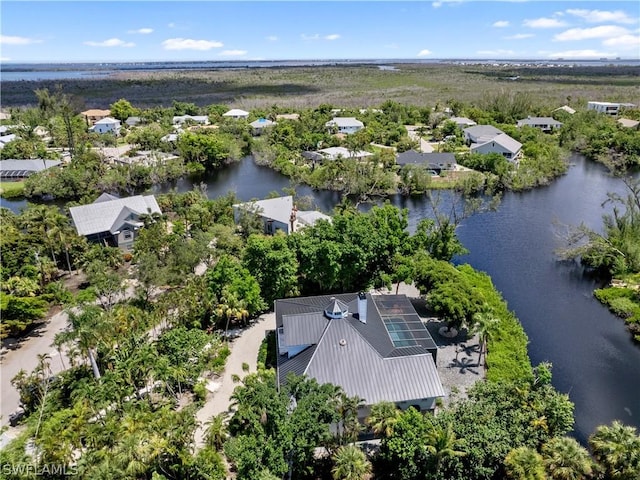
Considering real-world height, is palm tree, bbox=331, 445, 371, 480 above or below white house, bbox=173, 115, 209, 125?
below

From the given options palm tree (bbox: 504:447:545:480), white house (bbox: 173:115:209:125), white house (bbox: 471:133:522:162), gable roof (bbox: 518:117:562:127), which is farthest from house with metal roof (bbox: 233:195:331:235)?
gable roof (bbox: 518:117:562:127)

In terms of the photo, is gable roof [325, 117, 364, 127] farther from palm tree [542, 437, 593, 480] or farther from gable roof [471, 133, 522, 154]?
palm tree [542, 437, 593, 480]

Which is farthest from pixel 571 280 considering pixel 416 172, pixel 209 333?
pixel 209 333

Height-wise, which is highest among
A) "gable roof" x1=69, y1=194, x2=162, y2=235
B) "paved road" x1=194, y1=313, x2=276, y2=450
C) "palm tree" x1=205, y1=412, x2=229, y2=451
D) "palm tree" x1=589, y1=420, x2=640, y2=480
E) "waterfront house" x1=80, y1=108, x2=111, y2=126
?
"waterfront house" x1=80, y1=108, x2=111, y2=126

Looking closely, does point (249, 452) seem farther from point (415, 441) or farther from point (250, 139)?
point (250, 139)

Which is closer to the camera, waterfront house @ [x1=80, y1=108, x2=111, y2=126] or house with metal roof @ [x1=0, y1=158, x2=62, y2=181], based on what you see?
house with metal roof @ [x1=0, y1=158, x2=62, y2=181]

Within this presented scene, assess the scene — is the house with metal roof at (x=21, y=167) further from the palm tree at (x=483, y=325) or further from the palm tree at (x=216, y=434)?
the palm tree at (x=483, y=325)

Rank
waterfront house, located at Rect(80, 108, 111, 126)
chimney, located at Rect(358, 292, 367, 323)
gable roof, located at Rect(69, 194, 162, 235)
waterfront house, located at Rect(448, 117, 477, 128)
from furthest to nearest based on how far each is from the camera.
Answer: waterfront house, located at Rect(80, 108, 111, 126) < waterfront house, located at Rect(448, 117, 477, 128) < gable roof, located at Rect(69, 194, 162, 235) < chimney, located at Rect(358, 292, 367, 323)

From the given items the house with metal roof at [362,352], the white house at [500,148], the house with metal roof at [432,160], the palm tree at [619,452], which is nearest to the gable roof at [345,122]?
the house with metal roof at [432,160]
